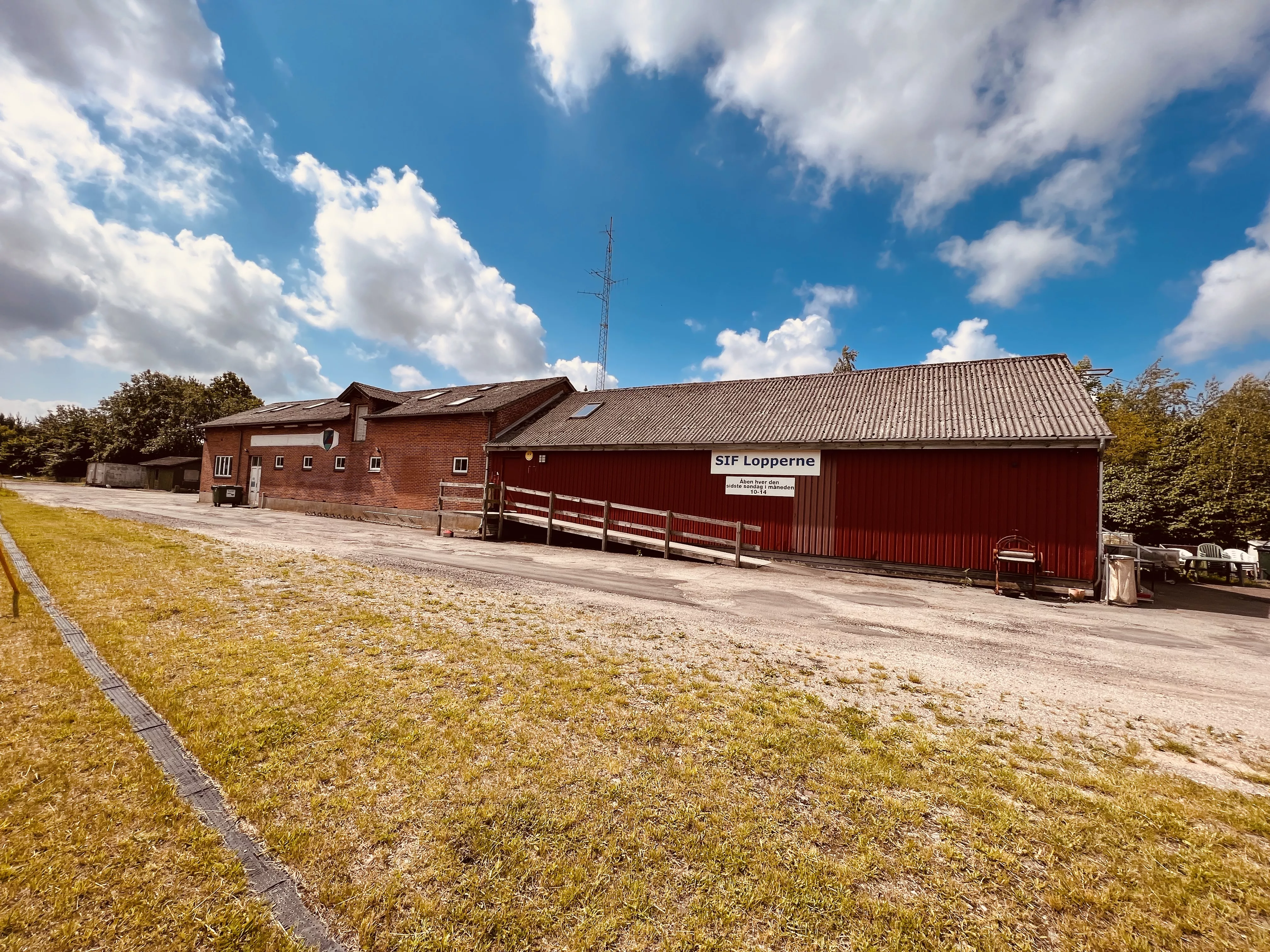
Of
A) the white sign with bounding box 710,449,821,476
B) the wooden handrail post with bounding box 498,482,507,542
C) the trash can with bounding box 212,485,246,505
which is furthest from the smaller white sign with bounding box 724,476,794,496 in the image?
the trash can with bounding box 212,485,246,505

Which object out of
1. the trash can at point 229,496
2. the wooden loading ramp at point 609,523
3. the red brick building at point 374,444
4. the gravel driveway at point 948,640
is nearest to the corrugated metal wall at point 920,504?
the wooden loading ramp at point 609,523

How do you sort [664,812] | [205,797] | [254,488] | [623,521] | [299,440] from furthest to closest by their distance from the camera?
[254,488], [299,440], [623,521], [664,812], [205,797]

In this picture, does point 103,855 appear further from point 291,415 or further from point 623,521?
point 291,415

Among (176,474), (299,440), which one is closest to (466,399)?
(299,440)

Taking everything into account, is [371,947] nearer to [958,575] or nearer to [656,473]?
[958,575]

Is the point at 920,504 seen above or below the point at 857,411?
below

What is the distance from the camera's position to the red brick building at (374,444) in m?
21.1

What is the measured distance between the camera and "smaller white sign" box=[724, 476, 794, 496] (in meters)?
14.3

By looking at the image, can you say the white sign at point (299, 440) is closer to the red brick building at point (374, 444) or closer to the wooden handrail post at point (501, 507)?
the red brick building at point (374, 444)

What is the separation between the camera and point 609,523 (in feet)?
53.7

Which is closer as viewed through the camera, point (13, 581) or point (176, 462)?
point (13, 581)

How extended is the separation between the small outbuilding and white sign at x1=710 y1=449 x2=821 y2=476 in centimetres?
4511

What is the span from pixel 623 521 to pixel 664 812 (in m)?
13.7

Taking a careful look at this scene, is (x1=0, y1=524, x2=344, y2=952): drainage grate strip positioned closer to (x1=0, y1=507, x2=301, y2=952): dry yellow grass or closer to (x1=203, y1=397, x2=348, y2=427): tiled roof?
(x1=0, y1=507, x2=301, y2=952): dry yellow grass
